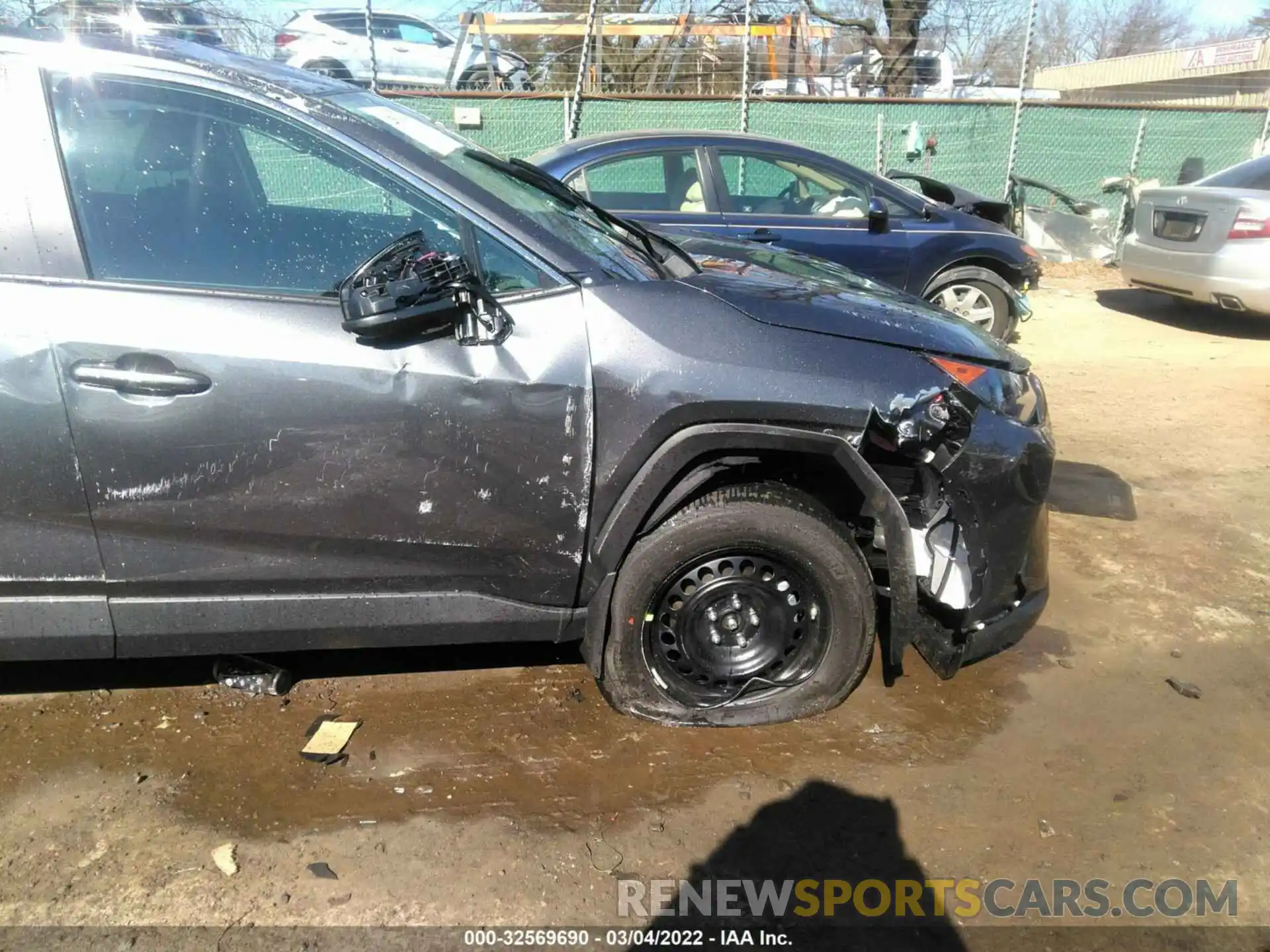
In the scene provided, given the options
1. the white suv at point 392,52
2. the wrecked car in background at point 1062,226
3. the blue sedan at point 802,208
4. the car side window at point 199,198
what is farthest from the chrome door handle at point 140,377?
the wrecked car in background at point 1062,226

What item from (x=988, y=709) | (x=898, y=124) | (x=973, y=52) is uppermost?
(x=973, y=52)

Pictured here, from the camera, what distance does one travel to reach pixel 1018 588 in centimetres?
292

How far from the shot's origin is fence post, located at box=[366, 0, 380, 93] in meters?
10.5

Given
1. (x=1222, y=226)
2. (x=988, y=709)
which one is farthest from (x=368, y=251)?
(x=1222, y=226)

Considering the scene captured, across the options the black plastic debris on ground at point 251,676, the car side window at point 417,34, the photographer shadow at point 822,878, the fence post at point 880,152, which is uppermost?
the car side window at point 417,34

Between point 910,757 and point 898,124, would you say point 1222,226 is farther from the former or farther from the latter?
point 910,757

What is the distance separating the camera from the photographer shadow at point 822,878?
226cm

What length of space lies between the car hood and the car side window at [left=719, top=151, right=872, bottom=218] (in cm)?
351

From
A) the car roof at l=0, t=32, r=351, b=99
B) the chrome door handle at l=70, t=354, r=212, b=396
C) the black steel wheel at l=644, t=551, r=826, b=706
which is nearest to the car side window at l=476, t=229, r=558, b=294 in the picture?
the car roof at l=0, t=32, r=351, b=99

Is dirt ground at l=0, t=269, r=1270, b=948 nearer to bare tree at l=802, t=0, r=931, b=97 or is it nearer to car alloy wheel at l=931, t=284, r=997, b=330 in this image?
car alloy wheel at l=931, t=284, r=997, b=330

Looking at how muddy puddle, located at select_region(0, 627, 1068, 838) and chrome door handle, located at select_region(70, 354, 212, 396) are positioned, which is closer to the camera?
chrome door handle, located at select_region(70, 354, 212, 396)

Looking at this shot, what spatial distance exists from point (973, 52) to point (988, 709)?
14.5 meters

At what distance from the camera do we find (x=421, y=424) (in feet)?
8.00

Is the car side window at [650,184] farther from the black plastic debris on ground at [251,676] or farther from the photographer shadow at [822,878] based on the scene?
the photographer shadow at [822,878]
